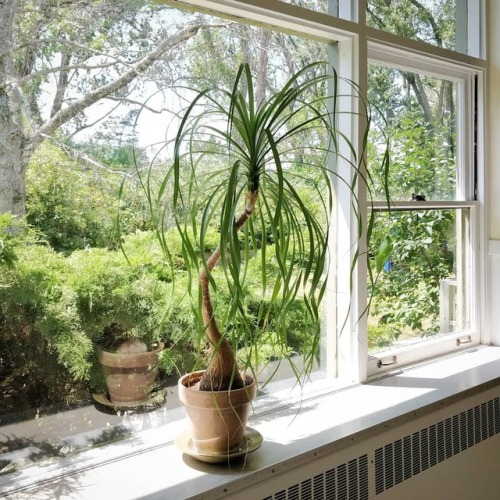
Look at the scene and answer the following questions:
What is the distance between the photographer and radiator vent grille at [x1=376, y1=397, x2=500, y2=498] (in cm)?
218

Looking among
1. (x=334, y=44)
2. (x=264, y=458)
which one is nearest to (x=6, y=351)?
(x=264, y=458)

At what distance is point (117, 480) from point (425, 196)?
1906 millimetres

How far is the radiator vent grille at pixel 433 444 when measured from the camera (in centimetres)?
218

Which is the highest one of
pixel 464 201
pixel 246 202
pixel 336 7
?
pixel 336 7

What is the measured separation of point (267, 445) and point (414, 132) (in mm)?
→ 1611

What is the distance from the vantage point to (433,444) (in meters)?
2.37

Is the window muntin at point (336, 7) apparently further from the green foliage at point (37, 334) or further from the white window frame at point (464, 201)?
the green foliage at point (37, 334)

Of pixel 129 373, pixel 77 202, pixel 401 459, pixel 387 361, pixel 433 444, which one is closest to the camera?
pixel 77 202

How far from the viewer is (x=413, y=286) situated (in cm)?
287

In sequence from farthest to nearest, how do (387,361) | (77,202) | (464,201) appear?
1. (464,201)
2. (387,361)
3. (77,202)

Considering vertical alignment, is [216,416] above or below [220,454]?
above

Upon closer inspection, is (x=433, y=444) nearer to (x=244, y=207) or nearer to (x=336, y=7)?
(x=244, y=207)

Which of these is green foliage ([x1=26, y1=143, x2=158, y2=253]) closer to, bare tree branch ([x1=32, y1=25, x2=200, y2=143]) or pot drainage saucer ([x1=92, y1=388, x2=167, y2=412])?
bare tree branch ([x1=32, y1=25, x2=200, y2=143])

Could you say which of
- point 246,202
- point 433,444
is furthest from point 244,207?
point 433,444
